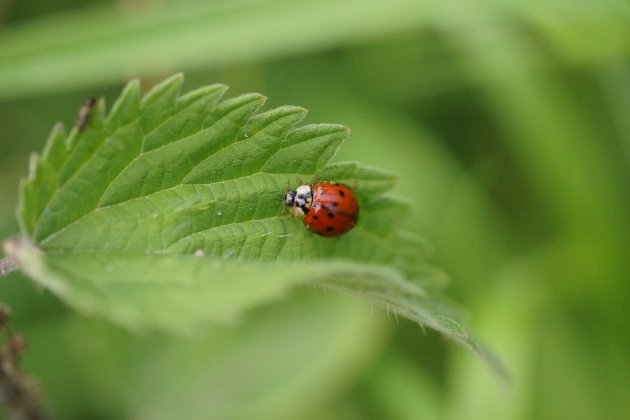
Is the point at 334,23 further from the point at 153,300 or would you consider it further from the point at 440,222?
the point at 153,300

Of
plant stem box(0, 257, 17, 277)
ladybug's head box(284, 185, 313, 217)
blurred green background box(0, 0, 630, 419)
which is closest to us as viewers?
plant stem box(0, 257, 17, 277)

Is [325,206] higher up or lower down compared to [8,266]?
lower down

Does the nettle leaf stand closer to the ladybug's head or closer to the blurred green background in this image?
the ladybug's head

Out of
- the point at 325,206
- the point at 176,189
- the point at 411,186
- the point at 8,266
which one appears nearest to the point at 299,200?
the point at 325,206

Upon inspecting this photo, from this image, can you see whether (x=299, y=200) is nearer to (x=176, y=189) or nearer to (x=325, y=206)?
(x=325, y=206)

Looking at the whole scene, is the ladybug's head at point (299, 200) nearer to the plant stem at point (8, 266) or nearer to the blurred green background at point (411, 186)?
the plant stem at point (8, 266)

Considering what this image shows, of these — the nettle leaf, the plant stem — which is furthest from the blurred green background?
the plant stem
